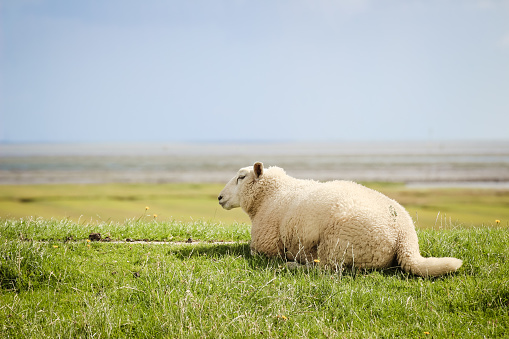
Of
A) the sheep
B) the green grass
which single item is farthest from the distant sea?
the green grass

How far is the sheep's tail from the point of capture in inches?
223

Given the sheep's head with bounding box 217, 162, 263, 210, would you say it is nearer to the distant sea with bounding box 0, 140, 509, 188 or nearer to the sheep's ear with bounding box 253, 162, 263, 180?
the sheep's ear with bounding box 253, 162, 263, 180

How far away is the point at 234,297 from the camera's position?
17.0 ft

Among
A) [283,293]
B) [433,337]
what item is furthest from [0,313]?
[433,337]

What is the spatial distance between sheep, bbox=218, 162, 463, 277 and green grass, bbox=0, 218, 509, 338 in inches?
8.7

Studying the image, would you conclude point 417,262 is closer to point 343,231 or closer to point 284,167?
point 343,231

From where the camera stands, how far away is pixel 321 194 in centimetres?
634

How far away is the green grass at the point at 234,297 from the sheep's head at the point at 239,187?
1054mm

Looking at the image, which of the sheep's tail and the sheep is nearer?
the sheep's tail

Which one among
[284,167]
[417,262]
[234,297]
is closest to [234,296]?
[234,297]

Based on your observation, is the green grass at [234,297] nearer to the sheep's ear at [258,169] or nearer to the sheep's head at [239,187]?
the sheep's head at [239,187]

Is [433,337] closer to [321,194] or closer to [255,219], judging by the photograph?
[321,194]

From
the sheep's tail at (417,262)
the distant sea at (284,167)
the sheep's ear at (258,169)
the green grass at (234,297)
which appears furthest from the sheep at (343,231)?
the distant sea at (284,167)

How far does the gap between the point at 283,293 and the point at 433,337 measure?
169cm
